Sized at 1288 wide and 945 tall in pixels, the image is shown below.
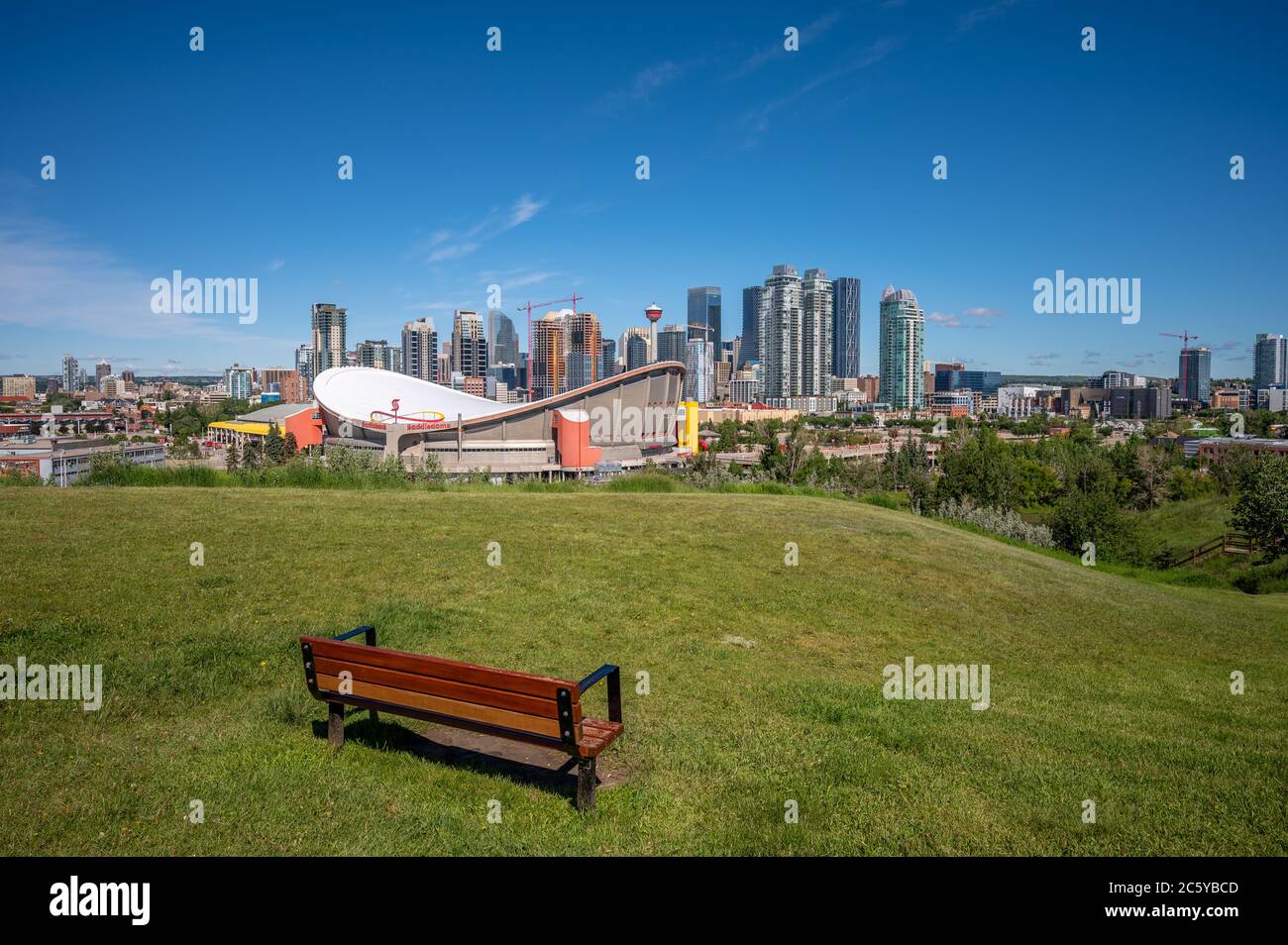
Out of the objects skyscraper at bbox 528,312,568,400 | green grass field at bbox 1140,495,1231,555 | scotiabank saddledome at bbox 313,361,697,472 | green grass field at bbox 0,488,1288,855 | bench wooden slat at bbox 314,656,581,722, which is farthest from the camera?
skyscraper at bbox 528,312,568,400

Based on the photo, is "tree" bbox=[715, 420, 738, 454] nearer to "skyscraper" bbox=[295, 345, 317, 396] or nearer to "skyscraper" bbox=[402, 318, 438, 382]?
"skyscraper" bbox=[402, 318, 438, 382]

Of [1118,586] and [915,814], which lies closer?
[915,814]

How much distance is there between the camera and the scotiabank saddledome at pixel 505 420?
58312mm

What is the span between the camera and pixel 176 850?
3.27 metres

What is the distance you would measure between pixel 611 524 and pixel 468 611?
4.03 meters

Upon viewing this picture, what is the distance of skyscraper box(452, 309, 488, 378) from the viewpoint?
156m

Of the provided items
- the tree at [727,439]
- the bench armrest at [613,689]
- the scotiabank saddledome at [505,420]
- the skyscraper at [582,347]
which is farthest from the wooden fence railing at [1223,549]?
the skyscraper at [582,347]

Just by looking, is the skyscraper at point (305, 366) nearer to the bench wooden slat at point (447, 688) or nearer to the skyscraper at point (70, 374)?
the skyscraper at point (70, 374)

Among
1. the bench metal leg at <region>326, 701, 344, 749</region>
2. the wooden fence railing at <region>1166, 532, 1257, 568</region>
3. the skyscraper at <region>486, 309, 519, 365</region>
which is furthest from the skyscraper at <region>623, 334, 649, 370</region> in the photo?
the bench metal leg at <region>326, 701, 344, 749</region>

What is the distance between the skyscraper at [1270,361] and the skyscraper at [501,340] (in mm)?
156413

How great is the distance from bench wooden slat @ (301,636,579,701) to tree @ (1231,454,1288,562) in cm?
3252

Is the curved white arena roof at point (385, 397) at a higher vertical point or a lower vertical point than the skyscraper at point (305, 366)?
lower
